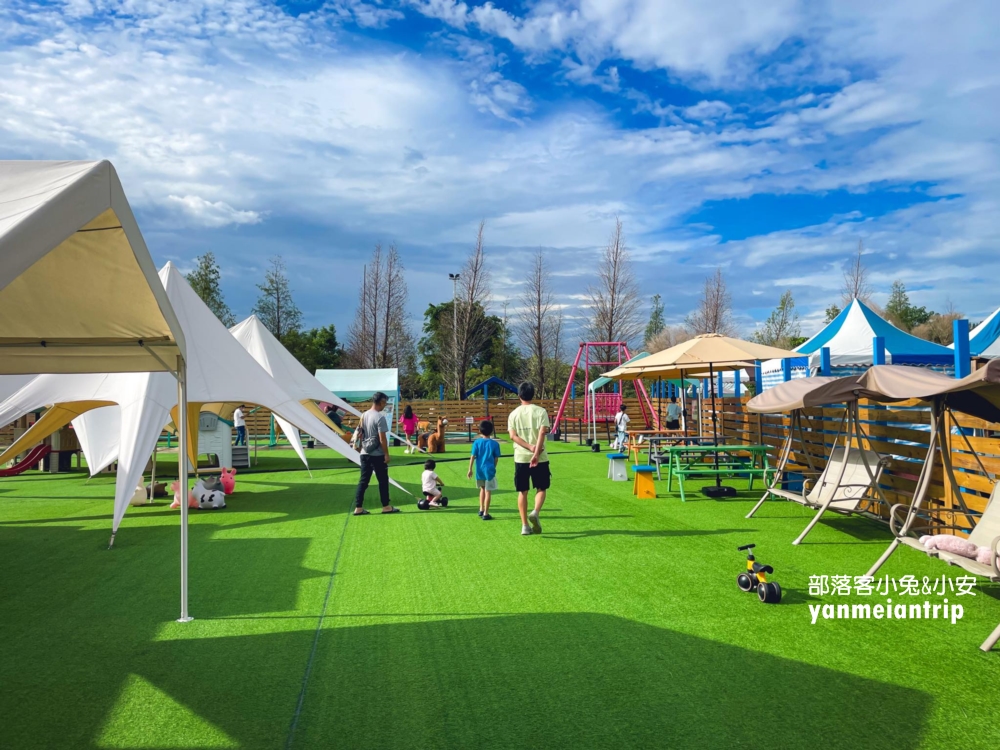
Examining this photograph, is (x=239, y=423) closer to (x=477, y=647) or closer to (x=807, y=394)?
(x=807, y=394)

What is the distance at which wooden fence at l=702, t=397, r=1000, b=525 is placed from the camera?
6.87 meters

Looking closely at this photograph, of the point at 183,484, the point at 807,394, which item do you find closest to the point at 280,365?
the point at 183,484

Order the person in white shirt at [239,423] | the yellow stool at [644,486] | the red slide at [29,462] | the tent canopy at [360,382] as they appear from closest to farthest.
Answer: the yellow stool at [644,486] < the red slide at [29,462] < the person in white shirt at [239,423] < the tent canopy at [360,382]

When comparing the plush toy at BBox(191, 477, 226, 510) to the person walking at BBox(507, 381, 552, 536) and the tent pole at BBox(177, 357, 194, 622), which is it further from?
the tent pole at BBox(177, 357, 194, 622)

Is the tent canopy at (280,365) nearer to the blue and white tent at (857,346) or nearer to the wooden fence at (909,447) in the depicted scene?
the wooden fence at (909,447)

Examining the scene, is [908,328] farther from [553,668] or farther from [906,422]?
[553,668]

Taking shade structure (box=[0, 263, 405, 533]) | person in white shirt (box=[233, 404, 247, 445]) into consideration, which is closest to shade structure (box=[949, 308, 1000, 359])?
shade structure (box=[0, 263, 405, 533])

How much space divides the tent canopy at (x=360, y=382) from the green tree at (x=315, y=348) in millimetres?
11856

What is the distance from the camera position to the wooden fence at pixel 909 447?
271 inches

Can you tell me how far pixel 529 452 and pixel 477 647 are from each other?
3.77m

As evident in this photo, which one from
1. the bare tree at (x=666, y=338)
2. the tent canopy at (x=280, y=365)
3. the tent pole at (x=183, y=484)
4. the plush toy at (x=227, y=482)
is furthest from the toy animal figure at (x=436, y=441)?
the bare tree at (x=666, y=338)

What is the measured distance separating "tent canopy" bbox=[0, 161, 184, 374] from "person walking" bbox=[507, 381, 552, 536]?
12.3ft

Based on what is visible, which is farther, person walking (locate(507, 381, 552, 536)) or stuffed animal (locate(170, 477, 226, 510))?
stuffed animal (locate(170, 477, 226, 510))

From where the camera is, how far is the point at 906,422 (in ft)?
26.8
